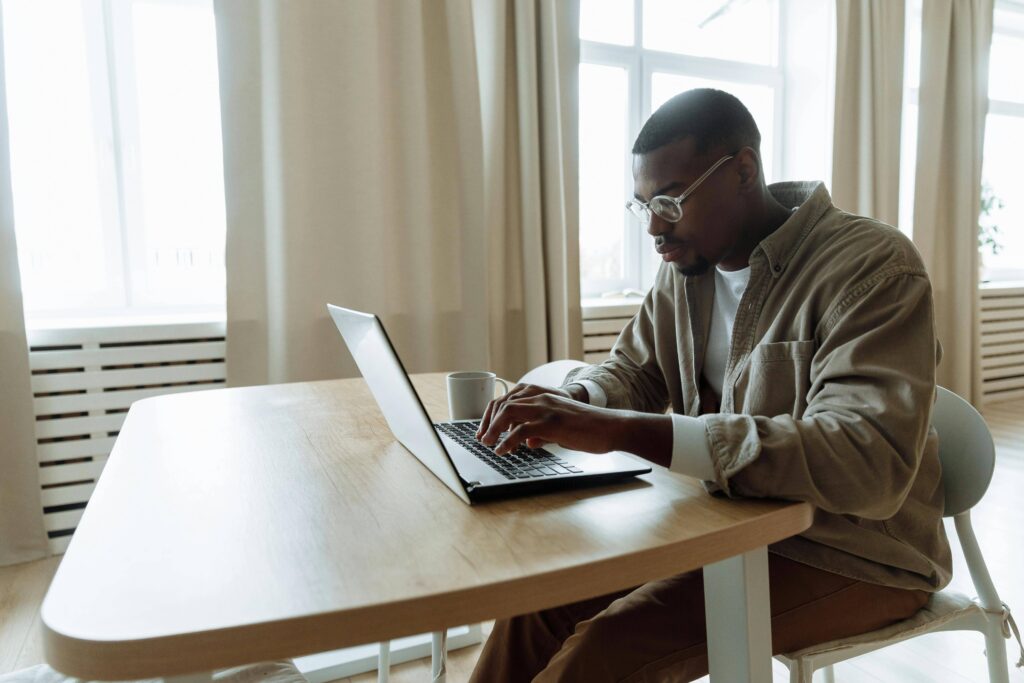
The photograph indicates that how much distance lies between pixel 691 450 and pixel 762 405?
28 centimetres

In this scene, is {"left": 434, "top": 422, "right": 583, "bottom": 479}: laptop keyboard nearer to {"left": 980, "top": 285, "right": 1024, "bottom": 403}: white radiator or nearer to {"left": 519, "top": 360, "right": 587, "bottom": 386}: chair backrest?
{"left": 519, "top": 360, "right": 587, "bottom": 386}: chair backrest

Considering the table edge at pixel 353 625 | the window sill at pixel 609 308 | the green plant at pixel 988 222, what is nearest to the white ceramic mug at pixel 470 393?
the table edge at pixel 353 625

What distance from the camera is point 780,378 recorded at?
1053mm

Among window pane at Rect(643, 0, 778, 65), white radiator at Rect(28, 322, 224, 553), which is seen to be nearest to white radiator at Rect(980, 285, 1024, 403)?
window pane at Rect(643, 0, 778, 65)

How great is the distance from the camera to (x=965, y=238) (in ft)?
14.5

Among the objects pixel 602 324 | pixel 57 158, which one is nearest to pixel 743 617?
pixel 602 324

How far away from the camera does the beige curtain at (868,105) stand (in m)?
3.93

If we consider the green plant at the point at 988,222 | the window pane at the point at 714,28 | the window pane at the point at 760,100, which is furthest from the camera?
the green plant at the point at 988,222

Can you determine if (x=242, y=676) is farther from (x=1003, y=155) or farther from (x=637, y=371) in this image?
(x=1003, y=155)

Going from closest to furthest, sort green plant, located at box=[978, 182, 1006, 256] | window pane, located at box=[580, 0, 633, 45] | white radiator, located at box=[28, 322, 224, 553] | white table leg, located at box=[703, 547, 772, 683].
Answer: white table leg, located at box=[703, 547, 772, 683]
white radiator, located at box=[28, 322, 224, 553]
window pane, located at box=[580, 0, 633, 45]
green plant, located at box=[978, 182, 1006, 256]

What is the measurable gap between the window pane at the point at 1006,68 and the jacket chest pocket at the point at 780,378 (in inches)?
215

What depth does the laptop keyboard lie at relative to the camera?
0.87m

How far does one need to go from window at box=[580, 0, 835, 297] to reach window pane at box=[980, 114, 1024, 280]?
198 centimetres

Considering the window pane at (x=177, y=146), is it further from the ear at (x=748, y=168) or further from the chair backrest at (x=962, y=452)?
the chair backrest at (x=962, y=452)
